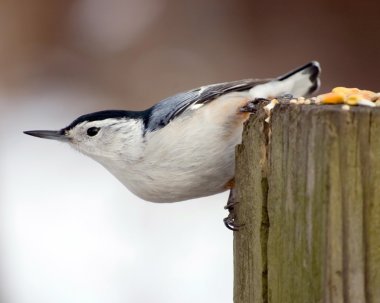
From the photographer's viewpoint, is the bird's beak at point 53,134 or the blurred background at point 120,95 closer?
the bird's beak at point 53,134

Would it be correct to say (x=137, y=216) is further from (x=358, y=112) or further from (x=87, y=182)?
(x=358, y=112)

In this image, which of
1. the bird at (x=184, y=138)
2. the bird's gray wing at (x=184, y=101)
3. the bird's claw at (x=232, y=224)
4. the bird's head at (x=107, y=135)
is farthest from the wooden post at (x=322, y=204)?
the bird's head at (x=107, y=135)

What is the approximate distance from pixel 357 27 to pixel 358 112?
3.24 metres

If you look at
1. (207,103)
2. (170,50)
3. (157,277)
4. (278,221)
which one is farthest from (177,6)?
(278,221)

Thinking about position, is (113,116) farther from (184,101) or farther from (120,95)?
(120,95)

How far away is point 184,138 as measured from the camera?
2066 mm

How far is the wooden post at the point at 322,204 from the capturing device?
110cm

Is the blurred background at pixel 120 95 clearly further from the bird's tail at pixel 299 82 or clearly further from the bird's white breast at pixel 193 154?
the bird's white breast at pixel 193 154

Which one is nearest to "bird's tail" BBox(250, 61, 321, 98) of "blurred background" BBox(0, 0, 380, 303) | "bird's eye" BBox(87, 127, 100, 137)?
"bird's eye" BBox(87, 127, 100, 137)

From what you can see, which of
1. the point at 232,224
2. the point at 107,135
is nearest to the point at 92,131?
the point at 107,135

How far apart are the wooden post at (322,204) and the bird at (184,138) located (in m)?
0.71

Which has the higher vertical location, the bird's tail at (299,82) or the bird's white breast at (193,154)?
the bird's tail at (299,82)

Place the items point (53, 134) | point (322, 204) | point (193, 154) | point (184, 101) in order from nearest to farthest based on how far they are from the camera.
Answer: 1. point (322, 204)
2. point (193, 154)
3. point (184, 101)
4. point (53, 134)

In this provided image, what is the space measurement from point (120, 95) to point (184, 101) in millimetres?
2422
